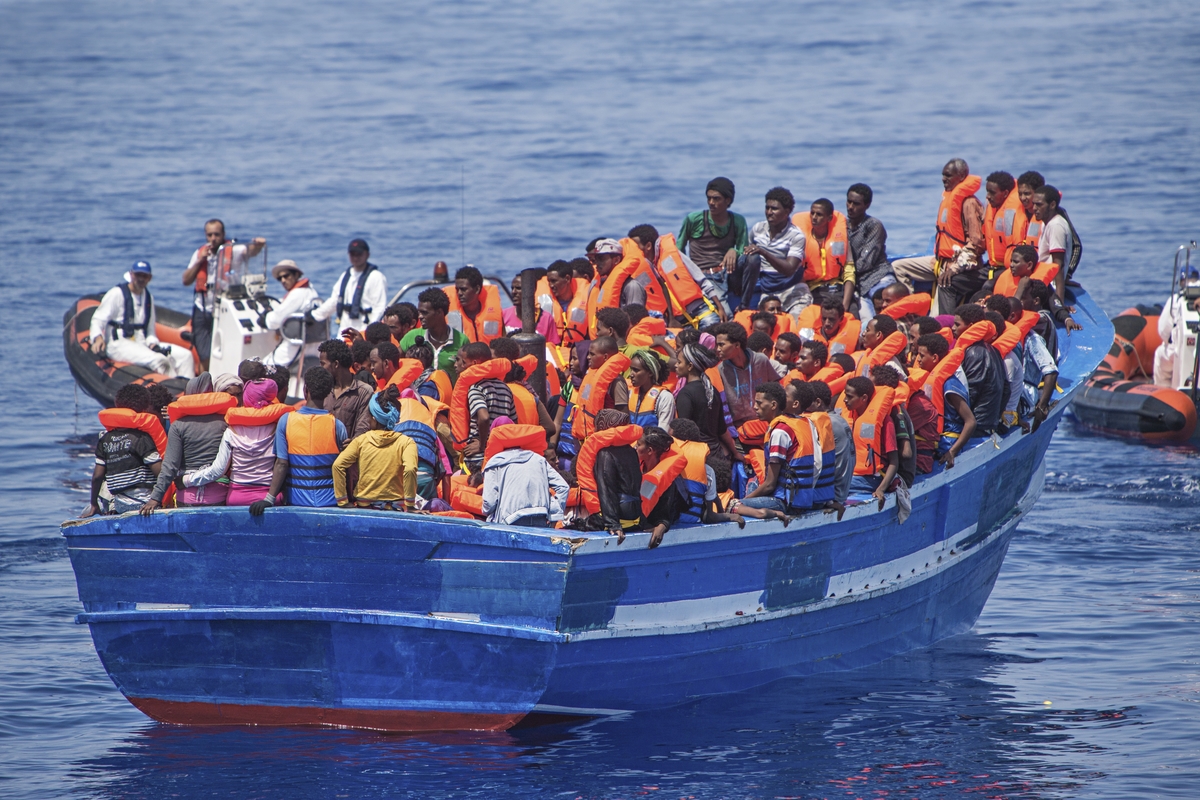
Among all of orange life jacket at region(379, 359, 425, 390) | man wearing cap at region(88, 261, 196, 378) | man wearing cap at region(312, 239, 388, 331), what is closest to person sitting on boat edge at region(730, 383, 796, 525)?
orange life jacket at region(379, 359, 425, 390)

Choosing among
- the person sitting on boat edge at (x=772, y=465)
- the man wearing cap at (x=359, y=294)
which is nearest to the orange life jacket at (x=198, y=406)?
the person sitting on boat edge at (x=772, y=465)

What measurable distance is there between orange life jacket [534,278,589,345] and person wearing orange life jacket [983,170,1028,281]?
4.27 metres

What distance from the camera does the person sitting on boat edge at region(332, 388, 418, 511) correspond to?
32.2ft

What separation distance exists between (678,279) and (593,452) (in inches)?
166

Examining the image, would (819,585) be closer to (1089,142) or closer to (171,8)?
(1089,142)

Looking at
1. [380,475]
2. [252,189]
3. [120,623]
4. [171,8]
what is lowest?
[120,623]

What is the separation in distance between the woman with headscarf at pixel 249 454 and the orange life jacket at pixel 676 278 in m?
4.61

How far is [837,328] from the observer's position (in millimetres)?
13273

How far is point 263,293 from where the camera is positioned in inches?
759

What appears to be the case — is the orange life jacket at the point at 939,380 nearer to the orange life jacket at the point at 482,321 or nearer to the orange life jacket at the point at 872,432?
the orange life jacket at the point at 872,432

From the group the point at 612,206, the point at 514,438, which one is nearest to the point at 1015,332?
the point at 514,438

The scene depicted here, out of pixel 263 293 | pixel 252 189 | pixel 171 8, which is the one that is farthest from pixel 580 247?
pixel 171 8

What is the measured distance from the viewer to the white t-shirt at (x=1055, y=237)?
48.4ft

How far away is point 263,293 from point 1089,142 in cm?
3011
